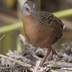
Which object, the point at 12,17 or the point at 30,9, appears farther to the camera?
the point at 12,17

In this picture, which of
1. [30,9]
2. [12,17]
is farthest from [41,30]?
[12,17]

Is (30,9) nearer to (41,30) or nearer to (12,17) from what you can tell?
(41,30)

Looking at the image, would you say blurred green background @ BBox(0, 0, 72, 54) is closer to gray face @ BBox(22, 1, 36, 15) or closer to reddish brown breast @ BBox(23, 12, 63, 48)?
reddish brown breast @ BBox(23, 12, 63, 48)

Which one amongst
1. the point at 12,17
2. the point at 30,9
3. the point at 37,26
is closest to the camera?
the point at 30,9

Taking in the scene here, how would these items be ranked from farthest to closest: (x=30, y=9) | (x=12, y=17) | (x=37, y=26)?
(x=12, y=17) → (x=37, y=26) → (x=30, y=9)

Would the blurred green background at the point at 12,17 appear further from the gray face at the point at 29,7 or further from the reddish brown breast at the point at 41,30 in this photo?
the gray face at the point at 29,7

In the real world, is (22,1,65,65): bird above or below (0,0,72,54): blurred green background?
below

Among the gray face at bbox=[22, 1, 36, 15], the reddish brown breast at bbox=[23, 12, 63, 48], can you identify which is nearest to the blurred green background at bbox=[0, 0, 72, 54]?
the reddish brown breast at bbox=[23, 12, 63, 48]

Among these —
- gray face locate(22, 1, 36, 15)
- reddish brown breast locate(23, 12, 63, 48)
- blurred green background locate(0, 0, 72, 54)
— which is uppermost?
blurred green background locate(0, 0, 72, 54)

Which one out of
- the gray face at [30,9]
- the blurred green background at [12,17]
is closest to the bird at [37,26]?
the gray face at [30,9]
